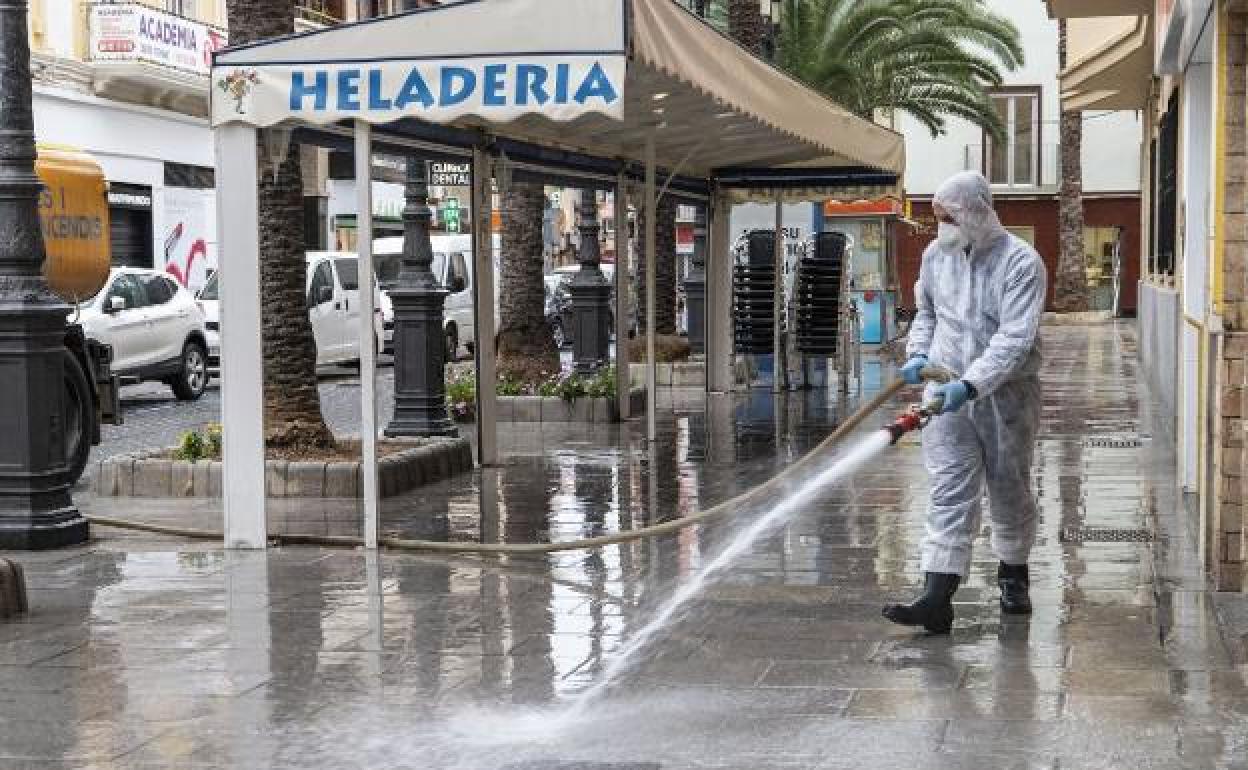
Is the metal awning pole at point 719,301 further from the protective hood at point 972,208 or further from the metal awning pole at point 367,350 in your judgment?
the protective hood at point 972,208

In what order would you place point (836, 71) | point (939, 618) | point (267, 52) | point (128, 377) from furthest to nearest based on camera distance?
point (836, 71), point (128, 377), point (267, 52), point (939, 618)

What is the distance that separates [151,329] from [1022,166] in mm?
35133

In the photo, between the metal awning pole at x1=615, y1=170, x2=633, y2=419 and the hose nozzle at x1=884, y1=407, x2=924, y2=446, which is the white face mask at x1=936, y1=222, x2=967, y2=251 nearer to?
the hose nozzle at x1=884, y1=407, x2=924, y2=446

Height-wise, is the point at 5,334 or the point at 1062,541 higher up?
the point at 5,334

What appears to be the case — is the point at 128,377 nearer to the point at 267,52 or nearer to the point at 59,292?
the point at 59,292

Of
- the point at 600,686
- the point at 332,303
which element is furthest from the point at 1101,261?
the point at 600,686

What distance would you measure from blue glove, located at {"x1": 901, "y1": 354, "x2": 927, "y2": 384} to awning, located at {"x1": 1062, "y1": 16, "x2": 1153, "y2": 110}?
1241cm

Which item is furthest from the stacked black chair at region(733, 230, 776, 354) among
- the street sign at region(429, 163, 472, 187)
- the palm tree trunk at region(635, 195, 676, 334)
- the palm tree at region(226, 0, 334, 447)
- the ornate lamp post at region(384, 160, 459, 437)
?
the palm tree at region(226, 0, 334, 447)

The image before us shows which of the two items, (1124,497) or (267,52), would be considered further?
(1124,497)

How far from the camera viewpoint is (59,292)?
47.0 ft

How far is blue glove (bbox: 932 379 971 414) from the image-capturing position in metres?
7.40

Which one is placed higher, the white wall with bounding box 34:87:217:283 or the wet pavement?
the white wall with bounding box 34:87:217:283

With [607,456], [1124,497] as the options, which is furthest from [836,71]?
[1124,497]

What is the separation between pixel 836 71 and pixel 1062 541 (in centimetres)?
2681
